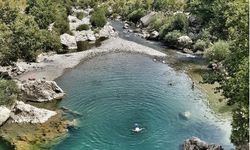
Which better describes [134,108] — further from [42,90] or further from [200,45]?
[200,45]

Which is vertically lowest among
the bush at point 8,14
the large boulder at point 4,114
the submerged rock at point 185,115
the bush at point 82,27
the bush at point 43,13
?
the bush at point 82,27

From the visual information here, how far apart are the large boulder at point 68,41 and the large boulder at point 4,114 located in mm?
37769

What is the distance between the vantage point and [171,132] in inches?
1788

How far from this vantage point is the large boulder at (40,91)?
55.2m

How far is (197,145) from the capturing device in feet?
129

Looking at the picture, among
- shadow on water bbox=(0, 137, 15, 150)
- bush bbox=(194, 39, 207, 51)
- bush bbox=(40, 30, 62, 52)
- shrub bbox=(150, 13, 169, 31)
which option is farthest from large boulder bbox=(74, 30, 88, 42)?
shadow on water bbox=(0, 137, 15, 150)

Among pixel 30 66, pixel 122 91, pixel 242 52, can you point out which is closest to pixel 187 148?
pixel 242 52

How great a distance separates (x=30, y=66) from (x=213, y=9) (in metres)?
39.0

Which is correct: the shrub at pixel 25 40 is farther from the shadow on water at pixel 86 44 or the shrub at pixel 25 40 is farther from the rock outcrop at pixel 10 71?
the shadow on water at pixel 86 44

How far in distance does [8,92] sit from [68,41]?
36855 mm

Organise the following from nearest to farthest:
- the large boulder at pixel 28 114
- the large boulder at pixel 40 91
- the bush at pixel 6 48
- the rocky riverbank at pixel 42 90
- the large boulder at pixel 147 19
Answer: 1. the rocky riverbank at pixel 42 90
2. the large boulder at pixel 28 114
3. the large boulder at pixel 40 91
4. the bush at pixel 6 48
5. the large boulder at pixel 147 19

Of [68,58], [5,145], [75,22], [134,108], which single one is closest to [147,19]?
[75,22]

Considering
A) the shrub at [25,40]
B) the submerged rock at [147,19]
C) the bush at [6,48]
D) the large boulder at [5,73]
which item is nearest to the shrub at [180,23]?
the submerged rock at [147,19]

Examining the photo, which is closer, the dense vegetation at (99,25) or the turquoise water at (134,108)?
the turquoise water at (134,108)
